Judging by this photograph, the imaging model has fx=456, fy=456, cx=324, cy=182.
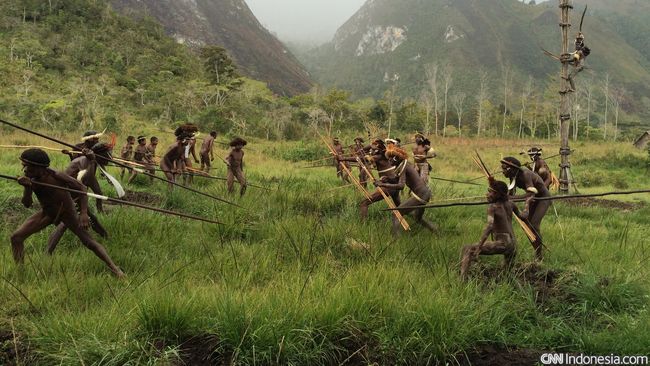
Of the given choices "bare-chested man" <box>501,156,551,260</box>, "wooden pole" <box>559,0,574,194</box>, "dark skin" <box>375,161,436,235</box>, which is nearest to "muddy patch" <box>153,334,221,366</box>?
"bare-chested man" <box>501,156,551,260</box>

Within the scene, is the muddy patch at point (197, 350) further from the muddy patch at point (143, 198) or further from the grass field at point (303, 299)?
the muddy patch at point (143, 198)

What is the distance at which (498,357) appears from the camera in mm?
4207

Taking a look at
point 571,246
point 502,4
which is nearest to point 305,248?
point 571,246

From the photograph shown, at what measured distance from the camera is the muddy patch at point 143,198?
1017cm

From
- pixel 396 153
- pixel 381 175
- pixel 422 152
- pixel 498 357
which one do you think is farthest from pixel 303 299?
pixel 422 152

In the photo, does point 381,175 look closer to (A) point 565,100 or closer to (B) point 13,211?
(B) point 13,211

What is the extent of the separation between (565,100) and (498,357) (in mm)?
11895

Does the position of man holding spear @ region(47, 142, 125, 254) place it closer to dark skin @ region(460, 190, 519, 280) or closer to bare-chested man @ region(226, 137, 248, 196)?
bare-chested man @ region(226, 137, 248, 196)

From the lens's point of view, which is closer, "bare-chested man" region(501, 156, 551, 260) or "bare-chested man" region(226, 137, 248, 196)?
"bare-chested man" region(501, 156, 551, 260)

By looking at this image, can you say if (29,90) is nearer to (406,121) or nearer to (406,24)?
(406,121)

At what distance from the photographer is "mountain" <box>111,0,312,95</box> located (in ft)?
339

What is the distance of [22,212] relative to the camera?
8.52 metres

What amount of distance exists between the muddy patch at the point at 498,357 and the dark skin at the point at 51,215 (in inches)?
158

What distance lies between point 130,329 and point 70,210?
2460 mm
